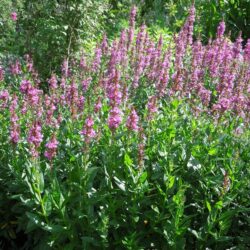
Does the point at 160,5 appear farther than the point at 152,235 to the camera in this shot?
Yes

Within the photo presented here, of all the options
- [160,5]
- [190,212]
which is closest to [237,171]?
[190,212]

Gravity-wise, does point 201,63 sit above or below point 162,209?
above

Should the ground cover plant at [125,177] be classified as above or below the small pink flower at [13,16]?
below

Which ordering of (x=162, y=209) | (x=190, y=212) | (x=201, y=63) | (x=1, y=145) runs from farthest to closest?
1. (x=201, y=63)
2. (x=1, y=145)
3. (x=190, y=212)
4. (x=162, y=209)

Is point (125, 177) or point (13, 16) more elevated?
point (13, 16)

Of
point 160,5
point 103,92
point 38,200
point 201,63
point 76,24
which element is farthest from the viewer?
point 160,5

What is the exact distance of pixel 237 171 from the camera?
11.2ft

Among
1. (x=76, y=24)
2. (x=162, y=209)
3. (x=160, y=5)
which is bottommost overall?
(x=162, y=209)

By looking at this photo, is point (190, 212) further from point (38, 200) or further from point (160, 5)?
point (160, 5)

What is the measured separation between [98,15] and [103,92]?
346cm

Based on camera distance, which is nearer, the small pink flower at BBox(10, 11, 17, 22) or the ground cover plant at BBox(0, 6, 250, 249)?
the ground cover plant at BBox(0, 6, 250, 249)

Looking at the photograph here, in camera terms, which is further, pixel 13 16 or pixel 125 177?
pixel 13 16

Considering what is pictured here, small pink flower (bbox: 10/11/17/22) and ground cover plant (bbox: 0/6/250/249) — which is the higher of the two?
small pink flower (bbox: 10/11/17/22)

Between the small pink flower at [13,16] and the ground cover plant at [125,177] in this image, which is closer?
the ground cover plant at [125,177]
